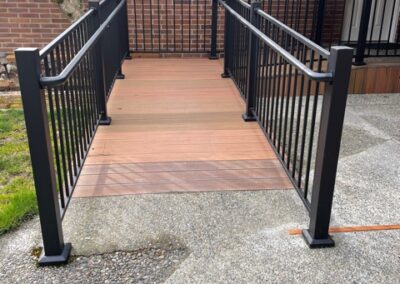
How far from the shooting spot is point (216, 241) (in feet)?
8.25

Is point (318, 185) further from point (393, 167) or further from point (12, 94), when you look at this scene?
point (12, 94)

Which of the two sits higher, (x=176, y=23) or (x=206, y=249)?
(x=176, y=23)

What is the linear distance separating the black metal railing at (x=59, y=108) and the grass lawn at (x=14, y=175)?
26 cm

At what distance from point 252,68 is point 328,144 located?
1.99 m

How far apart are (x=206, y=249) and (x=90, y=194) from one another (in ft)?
3.07

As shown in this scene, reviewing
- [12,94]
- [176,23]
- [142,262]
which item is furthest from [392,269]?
[12,94]

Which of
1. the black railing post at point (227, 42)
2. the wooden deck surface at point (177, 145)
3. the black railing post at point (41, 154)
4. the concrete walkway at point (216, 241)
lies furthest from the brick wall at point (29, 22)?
the black railing post at point (41, 154)

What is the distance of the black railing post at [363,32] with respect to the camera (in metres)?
5.21

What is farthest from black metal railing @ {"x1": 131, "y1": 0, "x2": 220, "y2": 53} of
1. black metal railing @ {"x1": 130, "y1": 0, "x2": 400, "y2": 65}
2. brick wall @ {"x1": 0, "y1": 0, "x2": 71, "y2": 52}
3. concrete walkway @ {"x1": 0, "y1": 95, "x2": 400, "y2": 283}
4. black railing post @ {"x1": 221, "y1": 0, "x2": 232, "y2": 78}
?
concrete walkway @ {"x1": 0, "y1": 95, "x2": 400, "y2": 283}

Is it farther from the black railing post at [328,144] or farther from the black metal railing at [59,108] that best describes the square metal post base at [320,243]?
the black metal railing at [59,108]

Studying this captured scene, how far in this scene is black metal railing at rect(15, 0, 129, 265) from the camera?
2.08m

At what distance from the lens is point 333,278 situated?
223 cm

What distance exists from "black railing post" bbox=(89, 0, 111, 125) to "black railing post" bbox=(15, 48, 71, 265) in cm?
181

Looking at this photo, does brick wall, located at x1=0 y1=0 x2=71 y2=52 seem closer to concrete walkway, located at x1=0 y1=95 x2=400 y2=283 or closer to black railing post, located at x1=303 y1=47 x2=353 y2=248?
concrete walkway, located at x1=0 y1=95 x2=400 y2=283
